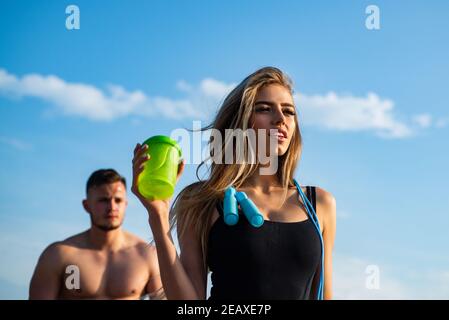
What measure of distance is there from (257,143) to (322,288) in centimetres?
110

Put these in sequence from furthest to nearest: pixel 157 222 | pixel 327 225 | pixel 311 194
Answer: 1. pixel 311 194
2. pixel 327 225
3. pixel 157 222

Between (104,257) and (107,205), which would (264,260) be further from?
(104,257)

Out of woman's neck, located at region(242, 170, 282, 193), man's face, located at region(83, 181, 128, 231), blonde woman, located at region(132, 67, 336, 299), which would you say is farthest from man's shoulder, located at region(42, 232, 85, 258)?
woman's neck, located at region(242, 170, 282, 193)

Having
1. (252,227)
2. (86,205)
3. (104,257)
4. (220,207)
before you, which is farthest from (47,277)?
(252,227)

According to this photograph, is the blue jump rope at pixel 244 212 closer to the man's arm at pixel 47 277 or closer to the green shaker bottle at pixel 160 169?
the green shaker bottle at pixel 160 169

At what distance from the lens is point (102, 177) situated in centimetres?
928

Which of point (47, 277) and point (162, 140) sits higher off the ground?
point (162, 140)

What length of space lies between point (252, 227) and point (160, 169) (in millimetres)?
705

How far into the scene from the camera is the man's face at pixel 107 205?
29.9 ft

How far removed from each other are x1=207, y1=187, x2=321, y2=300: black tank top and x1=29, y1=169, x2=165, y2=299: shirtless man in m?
4.81

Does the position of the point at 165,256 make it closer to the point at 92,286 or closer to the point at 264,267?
the point at 264,267

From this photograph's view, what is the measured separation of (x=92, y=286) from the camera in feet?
29.1
